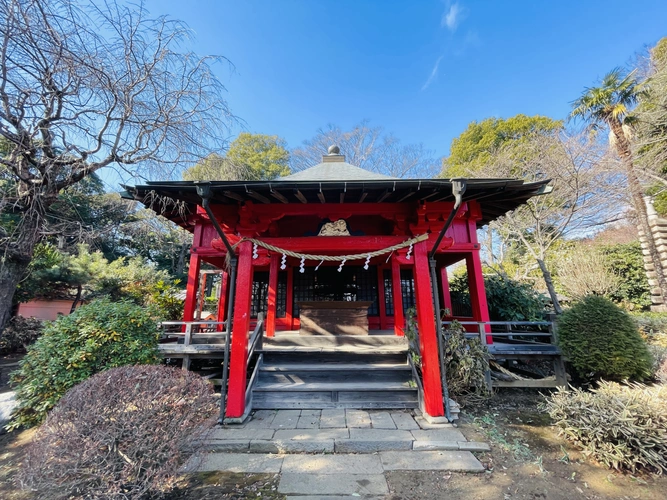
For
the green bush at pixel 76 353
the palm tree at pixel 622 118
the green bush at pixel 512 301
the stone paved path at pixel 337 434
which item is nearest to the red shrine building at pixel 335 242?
the stone paved path at pixel 337 434

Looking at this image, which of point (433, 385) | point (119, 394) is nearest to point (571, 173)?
point (433, 385)

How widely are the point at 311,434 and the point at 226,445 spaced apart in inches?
37.5

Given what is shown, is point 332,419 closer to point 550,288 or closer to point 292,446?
point 292,446

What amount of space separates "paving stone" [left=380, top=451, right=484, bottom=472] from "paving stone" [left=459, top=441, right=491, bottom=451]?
5 centimetres

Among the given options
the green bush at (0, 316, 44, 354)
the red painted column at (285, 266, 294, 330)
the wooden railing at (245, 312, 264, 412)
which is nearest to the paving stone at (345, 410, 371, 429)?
the wooden railing at (245, 312, 264, 412)

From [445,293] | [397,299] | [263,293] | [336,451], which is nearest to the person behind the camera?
[336,451]

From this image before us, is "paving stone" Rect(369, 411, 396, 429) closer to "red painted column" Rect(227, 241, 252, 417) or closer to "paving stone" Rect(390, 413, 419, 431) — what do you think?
"paving stone" Rect(390, 413, 419, 431)

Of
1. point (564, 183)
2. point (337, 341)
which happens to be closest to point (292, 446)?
point (337, 341)

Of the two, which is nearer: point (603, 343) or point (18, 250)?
point (18, 250)

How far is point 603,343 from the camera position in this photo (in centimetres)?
416

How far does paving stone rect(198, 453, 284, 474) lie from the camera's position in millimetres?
2617

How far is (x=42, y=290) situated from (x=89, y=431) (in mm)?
9500

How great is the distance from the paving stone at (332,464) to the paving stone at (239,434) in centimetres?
47

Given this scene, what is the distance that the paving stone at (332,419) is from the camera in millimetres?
3391
